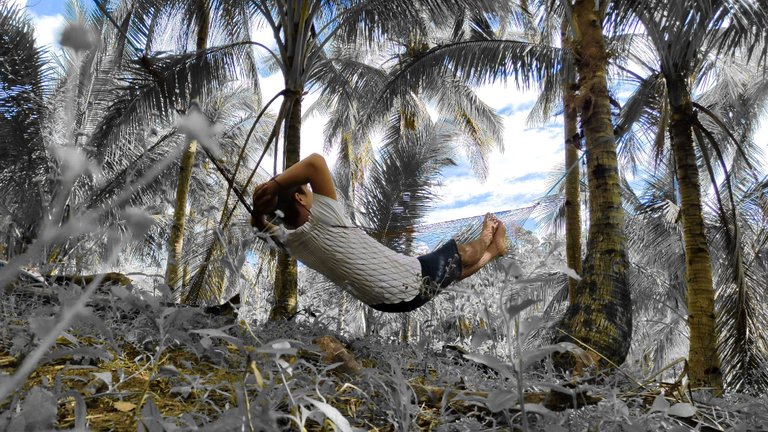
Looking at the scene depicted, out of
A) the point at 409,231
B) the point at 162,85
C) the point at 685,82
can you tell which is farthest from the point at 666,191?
the point at 162,85

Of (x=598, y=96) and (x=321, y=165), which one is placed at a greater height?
(x=598, y=96)

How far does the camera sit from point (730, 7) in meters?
2.96

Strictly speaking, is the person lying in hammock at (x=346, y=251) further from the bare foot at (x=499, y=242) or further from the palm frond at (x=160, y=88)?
the palm frond at (x=160, y=88)

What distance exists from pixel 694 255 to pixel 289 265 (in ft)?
8.64

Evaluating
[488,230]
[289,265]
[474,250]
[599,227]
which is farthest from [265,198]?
[289,265]

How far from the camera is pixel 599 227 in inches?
85.4

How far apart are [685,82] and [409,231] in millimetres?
3161

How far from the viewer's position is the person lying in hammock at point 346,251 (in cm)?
235

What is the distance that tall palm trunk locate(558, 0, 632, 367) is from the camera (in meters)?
1.89

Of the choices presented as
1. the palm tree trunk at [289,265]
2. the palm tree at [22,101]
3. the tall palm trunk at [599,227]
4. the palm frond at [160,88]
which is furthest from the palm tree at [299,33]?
the palm tree at [22,101]

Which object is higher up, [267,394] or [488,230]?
[488,230]

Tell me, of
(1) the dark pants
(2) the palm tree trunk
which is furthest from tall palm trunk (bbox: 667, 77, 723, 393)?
(2) the palm tree trunk

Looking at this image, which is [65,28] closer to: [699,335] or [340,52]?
[699,335]

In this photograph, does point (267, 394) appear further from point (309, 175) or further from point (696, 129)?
point (696, 129)
